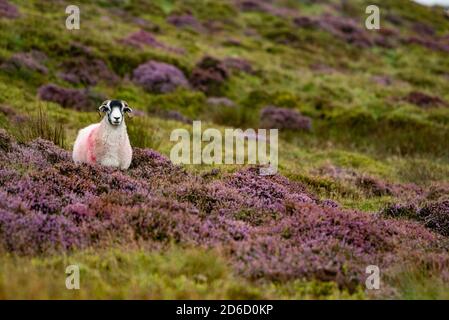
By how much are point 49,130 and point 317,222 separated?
7068 mm

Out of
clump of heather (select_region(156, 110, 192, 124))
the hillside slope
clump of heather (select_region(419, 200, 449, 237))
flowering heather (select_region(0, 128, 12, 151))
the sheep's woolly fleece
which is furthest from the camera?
clump of heather (select_region(156, 110, 192, 124))

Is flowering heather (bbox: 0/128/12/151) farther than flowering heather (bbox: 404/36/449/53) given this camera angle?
No

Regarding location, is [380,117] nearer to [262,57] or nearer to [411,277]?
[262,57]

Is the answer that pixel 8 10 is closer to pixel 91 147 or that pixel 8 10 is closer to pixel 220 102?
pixel 220 102

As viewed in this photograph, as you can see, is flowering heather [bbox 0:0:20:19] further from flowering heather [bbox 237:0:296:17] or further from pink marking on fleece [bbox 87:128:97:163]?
flowering heather [bbox 237:0:296:17]

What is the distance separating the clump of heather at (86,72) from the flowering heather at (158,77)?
1.23 meters

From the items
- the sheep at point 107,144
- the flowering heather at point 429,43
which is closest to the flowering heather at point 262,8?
the flowering heather at point 429,43

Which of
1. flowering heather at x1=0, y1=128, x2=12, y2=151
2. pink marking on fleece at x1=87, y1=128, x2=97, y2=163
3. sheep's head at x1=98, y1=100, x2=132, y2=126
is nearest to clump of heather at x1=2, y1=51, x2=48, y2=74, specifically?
flowering heather at x1=0, y1=128, x2=12, y2=151

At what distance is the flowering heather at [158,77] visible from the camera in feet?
79.4

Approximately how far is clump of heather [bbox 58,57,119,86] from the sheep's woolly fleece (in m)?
12.5

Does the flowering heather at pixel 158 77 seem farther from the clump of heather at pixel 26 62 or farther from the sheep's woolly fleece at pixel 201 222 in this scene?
the sheep's woolly fleece at pixel 201 222

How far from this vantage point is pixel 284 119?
2319 centimetres

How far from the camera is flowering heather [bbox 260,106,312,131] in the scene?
2288cm

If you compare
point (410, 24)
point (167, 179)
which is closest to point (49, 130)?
point (167, 179)
